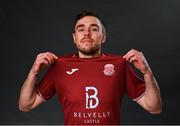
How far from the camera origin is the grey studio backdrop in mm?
2229

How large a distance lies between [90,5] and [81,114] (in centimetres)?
103

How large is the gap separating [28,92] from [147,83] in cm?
41

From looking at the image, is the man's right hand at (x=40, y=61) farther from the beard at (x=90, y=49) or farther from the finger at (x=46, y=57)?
the beard at (x=90, y=49)

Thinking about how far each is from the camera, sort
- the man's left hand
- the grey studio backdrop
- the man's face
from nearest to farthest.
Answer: the man's left hand
the man's face
the grey studio backdrop

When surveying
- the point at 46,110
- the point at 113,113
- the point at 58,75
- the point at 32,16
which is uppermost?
the point at 32,16

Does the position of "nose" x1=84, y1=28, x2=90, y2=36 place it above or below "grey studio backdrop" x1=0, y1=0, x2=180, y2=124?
above

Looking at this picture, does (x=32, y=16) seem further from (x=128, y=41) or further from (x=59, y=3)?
(x=128, y=41)

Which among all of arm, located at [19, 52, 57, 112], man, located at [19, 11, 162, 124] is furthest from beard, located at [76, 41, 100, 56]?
arm, located at [19, 52, 57, 112]

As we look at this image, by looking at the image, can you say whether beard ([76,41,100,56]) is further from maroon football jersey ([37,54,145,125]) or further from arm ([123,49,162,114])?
arm ([123,49,162,114])

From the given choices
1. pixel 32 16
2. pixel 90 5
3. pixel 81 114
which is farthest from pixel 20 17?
pixel 81 114

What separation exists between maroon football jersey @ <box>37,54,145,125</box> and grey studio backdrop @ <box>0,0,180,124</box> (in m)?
0.74

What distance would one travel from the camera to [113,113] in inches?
56.6

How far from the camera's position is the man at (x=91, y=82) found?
1.42 meters

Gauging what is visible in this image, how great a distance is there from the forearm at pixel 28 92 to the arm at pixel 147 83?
13.1 inches
